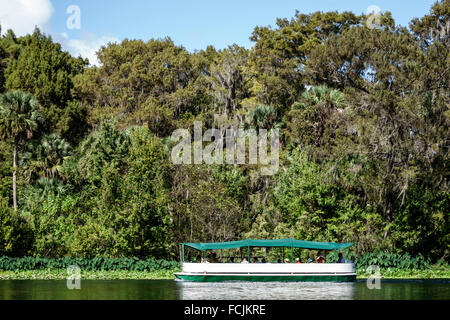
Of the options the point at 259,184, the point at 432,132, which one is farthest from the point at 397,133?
the point at 259,184

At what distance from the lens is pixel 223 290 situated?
3183 cm

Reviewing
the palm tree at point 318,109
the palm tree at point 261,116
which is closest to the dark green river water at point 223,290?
the palm tree at point 318,109

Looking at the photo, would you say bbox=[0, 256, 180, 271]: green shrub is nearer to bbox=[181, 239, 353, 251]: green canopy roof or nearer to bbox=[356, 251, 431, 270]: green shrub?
bbox=[181, 239, 353, 251]: green canopy roof

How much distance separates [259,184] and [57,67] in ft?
69.9

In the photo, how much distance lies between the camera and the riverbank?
40.1 m

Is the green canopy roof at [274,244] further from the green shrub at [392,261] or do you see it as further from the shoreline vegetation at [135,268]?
the green shrub at [392,261]

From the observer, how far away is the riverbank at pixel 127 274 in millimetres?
40106

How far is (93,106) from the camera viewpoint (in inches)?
2500

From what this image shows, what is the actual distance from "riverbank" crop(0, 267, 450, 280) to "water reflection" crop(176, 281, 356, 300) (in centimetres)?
504

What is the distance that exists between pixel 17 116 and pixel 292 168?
65.9 ft

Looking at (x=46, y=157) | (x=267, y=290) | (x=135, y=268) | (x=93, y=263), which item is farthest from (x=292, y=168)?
(x=46, y=157)

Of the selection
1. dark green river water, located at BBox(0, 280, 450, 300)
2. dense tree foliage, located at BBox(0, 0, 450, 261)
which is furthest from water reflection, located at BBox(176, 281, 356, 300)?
dense tree foliage, located at BBox(0, 0, 450, 261)
